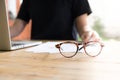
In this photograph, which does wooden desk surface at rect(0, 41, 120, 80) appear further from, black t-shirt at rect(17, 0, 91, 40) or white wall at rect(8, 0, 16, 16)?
white wall at rect(8, 0, 16, 16)

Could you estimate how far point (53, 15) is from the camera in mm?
1659

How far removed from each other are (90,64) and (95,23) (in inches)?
96.4

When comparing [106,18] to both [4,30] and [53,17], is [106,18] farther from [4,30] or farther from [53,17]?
[4,30]

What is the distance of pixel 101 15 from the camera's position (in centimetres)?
Answer: 313

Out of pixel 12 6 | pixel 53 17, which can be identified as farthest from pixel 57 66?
pixel 12 6

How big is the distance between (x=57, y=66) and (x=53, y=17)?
0.98 m

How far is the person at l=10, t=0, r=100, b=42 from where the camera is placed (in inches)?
63.5

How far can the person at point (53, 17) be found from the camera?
5.29 ft

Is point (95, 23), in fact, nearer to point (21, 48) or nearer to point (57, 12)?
point (57, 12)

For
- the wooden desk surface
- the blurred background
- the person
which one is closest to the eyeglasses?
the wooden desk surface

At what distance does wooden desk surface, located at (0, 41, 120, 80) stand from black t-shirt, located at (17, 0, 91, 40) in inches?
28.6

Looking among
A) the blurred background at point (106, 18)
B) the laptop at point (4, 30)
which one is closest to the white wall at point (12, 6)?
the laptop at point (4, 30)

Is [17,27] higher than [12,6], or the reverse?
[12,6]

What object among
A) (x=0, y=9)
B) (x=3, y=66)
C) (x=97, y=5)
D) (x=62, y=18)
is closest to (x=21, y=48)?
(x=0, y=9)
